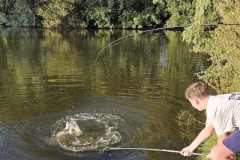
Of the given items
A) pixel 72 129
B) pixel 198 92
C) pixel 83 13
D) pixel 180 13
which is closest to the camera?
pixel 198 92

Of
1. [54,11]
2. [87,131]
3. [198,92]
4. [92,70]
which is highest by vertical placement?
[54,11]

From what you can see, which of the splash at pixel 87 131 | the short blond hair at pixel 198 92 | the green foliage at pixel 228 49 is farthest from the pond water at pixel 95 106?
the short blond hair at pixel 198 92

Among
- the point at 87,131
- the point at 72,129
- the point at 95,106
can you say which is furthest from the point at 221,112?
the point at 95,106

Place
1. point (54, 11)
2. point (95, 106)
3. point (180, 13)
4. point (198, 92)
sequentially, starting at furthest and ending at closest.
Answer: point (54, 11) < point (180, 13) < point (95, 106) < point (198, 92)

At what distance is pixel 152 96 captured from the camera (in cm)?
1556

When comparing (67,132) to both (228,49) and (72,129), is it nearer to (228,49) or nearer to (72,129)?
(72,129)

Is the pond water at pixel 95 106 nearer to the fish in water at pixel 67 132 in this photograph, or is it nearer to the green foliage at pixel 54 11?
the fish in water at pixel 67 132

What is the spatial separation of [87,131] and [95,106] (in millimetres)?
2749

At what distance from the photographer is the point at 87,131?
37.7 ft

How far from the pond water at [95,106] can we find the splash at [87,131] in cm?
3

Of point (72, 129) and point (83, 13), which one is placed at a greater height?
point (83, 13)

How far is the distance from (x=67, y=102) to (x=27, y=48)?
19.5 meters

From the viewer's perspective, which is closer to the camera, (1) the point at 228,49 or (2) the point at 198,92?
(2) the point at 198,92

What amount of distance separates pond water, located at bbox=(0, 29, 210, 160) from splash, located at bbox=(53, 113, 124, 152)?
0.03m
